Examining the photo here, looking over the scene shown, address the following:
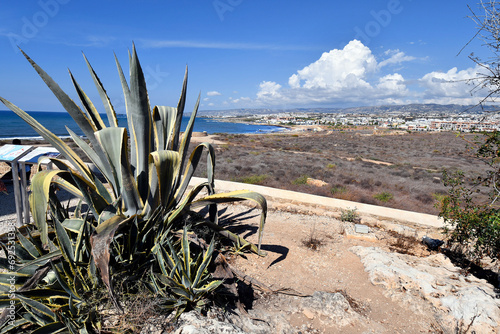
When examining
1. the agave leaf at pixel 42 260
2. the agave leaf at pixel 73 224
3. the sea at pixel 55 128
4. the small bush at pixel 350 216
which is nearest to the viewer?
the agave leaf at pixel 42 260

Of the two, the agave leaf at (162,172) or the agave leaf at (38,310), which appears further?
the agave leaf at (162,172)

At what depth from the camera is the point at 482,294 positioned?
113 inches

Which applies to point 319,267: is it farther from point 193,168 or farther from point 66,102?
point 66,102

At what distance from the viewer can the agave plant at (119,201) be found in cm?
209

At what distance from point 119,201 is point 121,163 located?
42 centimetres

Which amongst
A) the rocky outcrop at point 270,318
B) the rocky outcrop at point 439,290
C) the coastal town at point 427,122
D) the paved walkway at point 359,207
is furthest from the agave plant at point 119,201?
the paved walkway at point 359,207

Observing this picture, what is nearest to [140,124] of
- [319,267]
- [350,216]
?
[319,267]

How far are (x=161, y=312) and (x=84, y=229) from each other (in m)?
0.86

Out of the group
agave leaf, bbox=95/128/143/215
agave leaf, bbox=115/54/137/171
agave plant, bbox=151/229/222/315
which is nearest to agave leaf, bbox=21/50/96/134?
agave leaf, bbox=115/54/137/171

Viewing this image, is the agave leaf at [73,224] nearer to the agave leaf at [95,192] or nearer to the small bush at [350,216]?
the agave leaf at [95,192]

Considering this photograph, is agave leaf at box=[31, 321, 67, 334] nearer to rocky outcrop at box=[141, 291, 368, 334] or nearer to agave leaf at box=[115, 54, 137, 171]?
rocky outcrop at box=[141, 291, 368, 334]

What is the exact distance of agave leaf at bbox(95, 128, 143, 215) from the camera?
2.23 m

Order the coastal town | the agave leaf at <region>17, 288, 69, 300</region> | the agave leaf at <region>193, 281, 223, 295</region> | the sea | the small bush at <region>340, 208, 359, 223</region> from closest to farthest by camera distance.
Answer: the agave leaf at <region>17, 288, 69, 300</region> → the agave leaf at <region>193, 281, 223, 295</region> → the coastal town → the small bush at <region>340, 208, 359, 223</region> → the sea

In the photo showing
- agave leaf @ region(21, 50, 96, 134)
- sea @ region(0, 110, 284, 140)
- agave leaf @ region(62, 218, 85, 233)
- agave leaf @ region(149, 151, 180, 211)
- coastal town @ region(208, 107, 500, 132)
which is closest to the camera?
agave leaf @ region(149, 151, 180, 211)
